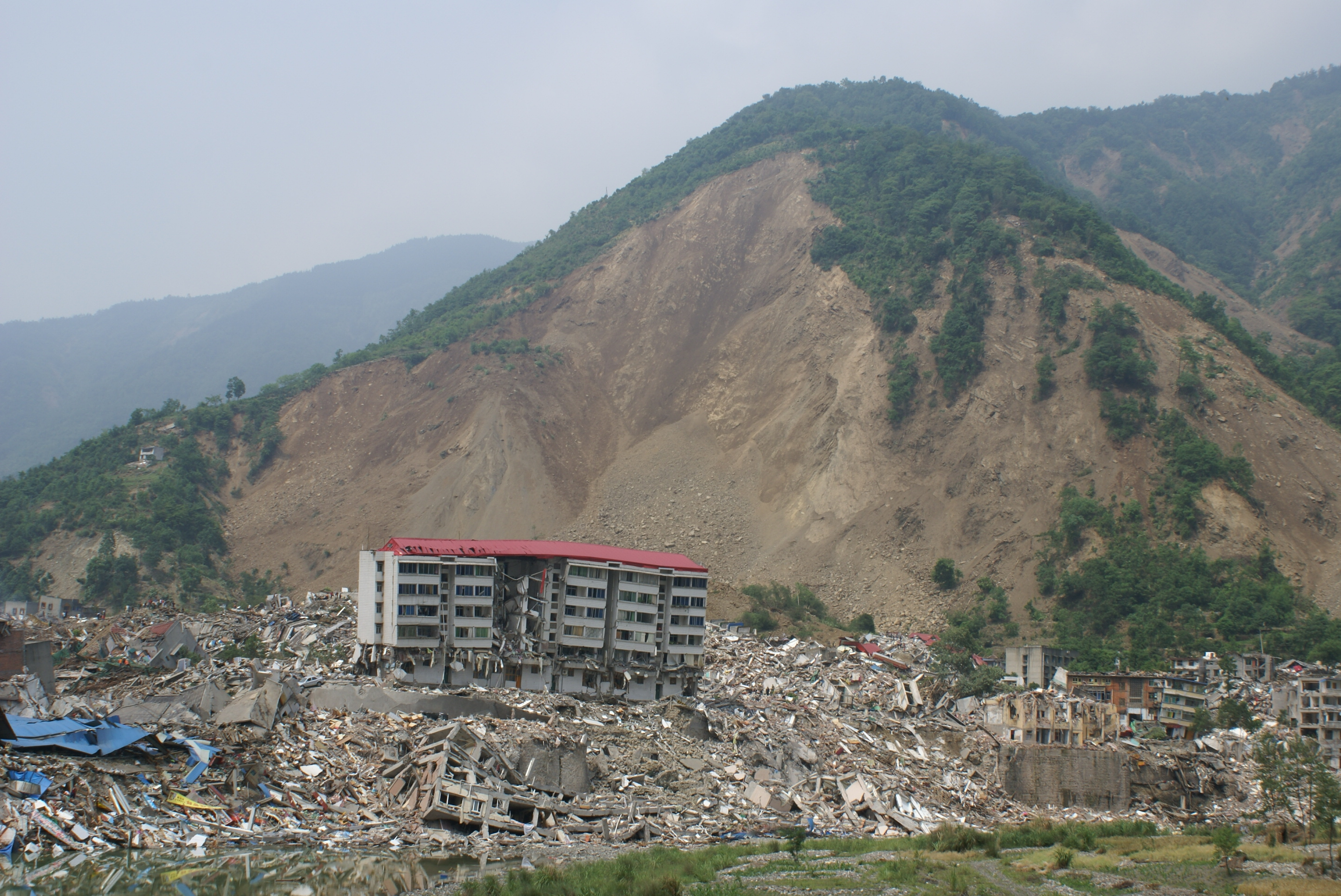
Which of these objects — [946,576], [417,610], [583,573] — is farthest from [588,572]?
[946,576]

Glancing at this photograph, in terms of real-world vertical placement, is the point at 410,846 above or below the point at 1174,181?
below

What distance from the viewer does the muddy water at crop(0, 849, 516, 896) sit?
18750mm

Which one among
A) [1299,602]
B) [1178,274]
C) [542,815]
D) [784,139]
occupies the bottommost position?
[542,815]

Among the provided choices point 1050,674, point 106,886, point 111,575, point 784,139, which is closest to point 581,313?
point 784,139

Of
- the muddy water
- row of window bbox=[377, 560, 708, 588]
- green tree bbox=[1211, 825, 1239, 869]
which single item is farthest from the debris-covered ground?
green tree bbox=[1211, 825, 1239, 869]

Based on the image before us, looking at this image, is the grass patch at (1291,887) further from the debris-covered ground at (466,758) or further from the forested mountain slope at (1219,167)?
the forested mountain slope at (1219,167)

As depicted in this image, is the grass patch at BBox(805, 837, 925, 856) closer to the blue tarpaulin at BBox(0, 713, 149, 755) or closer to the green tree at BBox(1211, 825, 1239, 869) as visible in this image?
the green tree at BBox(1211, 825, 1239, 869)

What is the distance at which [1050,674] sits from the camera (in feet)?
145

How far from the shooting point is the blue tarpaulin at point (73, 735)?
Answer: 73.9 feet

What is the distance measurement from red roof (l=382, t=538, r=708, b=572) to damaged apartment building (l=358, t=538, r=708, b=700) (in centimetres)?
5

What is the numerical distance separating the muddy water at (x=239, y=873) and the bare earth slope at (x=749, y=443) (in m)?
34.4

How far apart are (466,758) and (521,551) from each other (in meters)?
11.3

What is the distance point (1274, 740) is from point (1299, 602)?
15505 millimetres

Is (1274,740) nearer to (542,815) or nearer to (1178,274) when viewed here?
(542,815)
